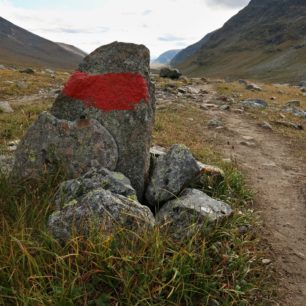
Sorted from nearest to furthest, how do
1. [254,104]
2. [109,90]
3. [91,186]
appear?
[91,186] < [109,90] < [254,104]

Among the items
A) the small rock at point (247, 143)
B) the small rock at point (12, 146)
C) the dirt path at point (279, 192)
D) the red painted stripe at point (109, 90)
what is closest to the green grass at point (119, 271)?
the dirt path at point (279, 192)

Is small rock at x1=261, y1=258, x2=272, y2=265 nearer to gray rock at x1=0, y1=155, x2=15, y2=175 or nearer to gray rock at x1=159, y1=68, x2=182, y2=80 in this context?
gray rock at x1=0, y1=155, x2=15, y2=175

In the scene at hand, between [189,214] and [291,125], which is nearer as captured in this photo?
[189,214]

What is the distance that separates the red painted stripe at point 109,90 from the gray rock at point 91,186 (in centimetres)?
175

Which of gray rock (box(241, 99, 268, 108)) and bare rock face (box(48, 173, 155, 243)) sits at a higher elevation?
bare rock face (box(48, 173, 155, 243))

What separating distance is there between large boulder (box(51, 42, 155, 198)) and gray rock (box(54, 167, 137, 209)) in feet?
3.82

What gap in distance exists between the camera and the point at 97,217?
17.7ft

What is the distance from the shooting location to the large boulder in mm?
7703

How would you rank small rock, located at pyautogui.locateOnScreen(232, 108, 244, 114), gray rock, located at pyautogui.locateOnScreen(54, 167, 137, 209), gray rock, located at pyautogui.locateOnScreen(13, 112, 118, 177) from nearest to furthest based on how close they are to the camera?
gray rock, located at pyautogui.locateOnScreen(54, 167, 137, 209) < gray rock, located at pyautogui.locateOnScreen(13, 112, 118, 177) < small rock, located at pyautogui.locateOnScreen(232, 108, 244, 114)

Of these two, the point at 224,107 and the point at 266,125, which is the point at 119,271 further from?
the point at 224,107

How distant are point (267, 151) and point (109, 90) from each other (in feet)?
27.8

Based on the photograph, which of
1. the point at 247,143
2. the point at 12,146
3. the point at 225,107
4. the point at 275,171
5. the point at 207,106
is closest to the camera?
the point at 12,146

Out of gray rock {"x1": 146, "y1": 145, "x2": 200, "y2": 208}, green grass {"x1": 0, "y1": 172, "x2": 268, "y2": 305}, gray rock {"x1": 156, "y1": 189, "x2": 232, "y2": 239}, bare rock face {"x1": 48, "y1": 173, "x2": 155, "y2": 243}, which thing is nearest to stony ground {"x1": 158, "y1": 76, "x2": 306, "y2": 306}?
green grass {"x1": 0, "y1": 172, "x2": 268, "y2": 305}

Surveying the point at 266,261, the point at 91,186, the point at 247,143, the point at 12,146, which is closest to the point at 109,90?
the point at 91,186
